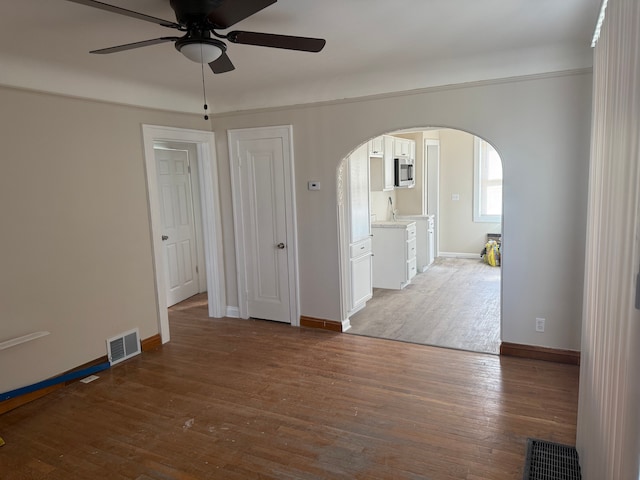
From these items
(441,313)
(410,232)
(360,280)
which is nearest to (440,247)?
(410,232)

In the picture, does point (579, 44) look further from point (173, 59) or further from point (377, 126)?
point (173, 59)

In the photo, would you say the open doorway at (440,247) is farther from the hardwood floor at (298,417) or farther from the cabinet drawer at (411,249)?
the hardwood floor at (298,417)

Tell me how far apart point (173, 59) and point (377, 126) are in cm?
189

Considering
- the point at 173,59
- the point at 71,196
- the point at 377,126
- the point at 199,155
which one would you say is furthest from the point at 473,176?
the point at 71,196

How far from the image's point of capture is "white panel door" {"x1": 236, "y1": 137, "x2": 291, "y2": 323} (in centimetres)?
468

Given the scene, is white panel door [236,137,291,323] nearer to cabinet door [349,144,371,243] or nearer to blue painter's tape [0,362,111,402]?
cabinet door [349,144,371,243]

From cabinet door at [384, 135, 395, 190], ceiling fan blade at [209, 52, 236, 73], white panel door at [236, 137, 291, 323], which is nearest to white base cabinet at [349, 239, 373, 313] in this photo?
white panel door at [236, 137, 291, 323]

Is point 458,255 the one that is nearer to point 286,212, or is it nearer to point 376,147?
point 376,147

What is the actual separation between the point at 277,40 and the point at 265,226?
2.84 metres

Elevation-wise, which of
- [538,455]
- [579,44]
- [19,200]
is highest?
[579,44]

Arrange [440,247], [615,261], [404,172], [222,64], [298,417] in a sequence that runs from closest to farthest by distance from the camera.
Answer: [615,261] < [222,64] < [298,417] < [404,172] < [440,247]

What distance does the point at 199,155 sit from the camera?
489 cm

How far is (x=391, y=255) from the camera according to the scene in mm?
6215

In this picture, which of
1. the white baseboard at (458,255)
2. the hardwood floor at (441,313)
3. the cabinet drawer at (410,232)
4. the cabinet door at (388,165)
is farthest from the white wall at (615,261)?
the white baseboard at (458,255)
